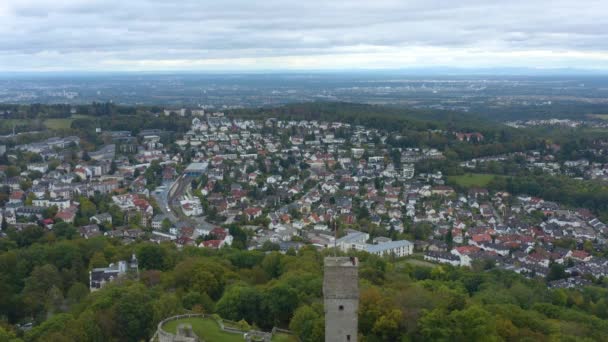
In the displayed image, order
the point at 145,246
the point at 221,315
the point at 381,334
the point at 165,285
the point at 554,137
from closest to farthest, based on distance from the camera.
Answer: the point at 381,334 < the point at 221,315 < the point at 165,285 < the point at 145,246 < the point at 554,137

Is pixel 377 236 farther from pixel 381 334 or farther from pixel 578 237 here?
pixel 381 334

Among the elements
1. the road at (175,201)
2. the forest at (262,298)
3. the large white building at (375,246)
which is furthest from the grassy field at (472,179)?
the forest at (262,298)

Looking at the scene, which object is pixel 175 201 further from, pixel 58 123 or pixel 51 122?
pixel 51 122

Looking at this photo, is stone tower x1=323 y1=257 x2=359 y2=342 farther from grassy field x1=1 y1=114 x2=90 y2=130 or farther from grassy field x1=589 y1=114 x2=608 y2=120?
grassy field x1=589 y1=114 x2=608 y2=120

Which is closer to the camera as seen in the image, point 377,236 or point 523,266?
point 523,266

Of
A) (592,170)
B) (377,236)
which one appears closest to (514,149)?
(592,170)

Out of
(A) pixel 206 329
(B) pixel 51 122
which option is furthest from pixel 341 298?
(B) pixel 51 122

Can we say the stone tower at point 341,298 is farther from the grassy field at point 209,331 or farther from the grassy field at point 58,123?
the grassy field at point 58,123
